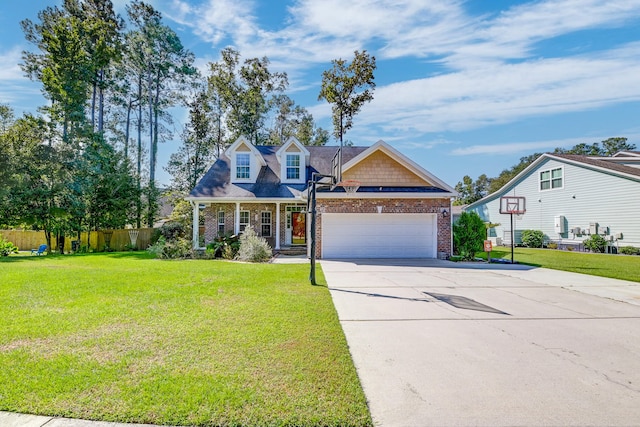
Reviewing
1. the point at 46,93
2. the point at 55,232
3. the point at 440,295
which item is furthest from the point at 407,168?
the point at 46,93

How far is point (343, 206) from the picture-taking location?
46.0 ft

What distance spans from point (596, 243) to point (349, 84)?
60.8 feet

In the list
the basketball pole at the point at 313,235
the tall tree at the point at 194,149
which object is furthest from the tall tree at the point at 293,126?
the basketball pole at the point at 313,235

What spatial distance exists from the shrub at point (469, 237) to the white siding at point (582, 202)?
30.3ft

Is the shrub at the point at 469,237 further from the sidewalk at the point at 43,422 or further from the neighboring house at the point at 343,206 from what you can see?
the sidewalk at the point at 43,422

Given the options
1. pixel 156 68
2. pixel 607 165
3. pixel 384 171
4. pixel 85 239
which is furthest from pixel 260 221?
pixel 607 165

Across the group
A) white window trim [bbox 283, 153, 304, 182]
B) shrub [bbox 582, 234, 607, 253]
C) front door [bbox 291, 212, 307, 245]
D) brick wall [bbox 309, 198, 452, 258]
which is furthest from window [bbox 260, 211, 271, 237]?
shrub [bbox 582, 234, 607, 253]

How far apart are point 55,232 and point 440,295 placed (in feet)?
69.1

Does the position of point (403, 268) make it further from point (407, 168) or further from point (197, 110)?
point (197, 110)

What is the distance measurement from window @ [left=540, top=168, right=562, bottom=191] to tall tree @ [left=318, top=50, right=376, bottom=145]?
13.3 meters

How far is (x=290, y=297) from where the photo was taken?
6.72 meters

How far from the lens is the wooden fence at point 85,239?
19.3 m

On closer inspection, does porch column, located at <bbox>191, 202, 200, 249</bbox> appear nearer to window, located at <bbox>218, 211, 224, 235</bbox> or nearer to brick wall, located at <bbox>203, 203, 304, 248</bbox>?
brick wall, located at <bbox>203, 203, 304, 248</bbox>

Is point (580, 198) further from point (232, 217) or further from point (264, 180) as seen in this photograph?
point (232, 217)
